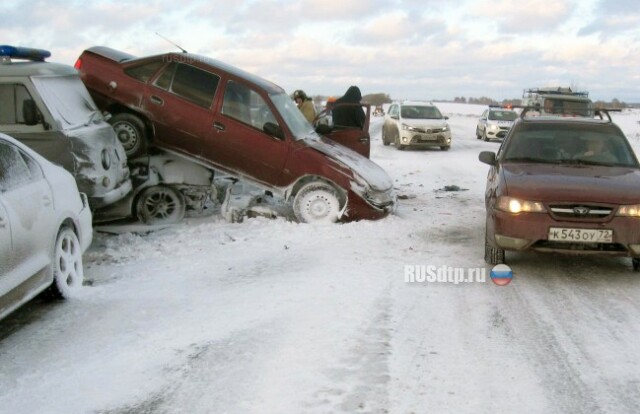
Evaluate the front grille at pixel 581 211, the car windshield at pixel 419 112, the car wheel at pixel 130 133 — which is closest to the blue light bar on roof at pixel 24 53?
the car wheel at pixel 130 133

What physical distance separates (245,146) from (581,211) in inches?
175

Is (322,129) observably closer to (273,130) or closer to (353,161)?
(353,161)

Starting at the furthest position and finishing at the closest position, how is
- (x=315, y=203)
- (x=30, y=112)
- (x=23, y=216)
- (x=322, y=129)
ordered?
1. (x=322, y=129)
2. (x=315, y=203)
3. (x=30, y=112)
4. (x=23, y=216)

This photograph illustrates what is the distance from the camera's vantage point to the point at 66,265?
571 centimetres

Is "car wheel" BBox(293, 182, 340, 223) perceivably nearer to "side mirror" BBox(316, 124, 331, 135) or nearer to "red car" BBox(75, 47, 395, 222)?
"red car" BBox(75, 47, 395, 222)

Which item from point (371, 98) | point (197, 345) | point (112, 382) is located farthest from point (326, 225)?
point (371, 98)

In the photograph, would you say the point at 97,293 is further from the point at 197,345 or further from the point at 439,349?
the point at 439,349

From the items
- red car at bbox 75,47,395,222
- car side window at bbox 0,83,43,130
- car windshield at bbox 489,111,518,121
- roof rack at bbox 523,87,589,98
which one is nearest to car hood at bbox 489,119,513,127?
car windshield at bbox 489,111,518,121

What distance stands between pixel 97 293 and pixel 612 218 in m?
4.76

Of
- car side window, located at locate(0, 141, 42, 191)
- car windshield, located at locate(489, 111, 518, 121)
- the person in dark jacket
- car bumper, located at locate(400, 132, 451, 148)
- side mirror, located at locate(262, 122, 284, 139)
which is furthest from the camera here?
car windshield, located at locate(489, 111, 518, 121)

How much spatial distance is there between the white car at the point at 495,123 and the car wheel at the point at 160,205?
21.0 metres

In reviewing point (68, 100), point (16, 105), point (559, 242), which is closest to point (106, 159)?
point (68, 100)

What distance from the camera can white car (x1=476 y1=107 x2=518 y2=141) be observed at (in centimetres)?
2806

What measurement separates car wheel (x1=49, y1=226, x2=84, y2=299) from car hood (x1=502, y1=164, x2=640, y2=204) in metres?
4.12
